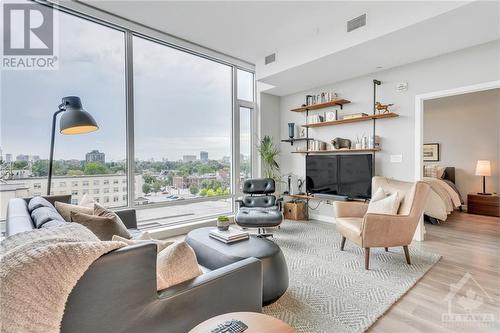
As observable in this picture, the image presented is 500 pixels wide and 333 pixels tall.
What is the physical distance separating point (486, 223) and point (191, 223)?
527 cm

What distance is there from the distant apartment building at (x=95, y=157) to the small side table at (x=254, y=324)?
10.1 feet

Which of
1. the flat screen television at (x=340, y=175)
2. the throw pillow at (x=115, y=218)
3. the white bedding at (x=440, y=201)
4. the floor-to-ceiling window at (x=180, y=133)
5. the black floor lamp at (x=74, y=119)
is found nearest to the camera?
the throw pillow at (x=115, y=218)

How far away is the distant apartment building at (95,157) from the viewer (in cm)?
332

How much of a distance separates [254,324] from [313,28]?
3.82 meters

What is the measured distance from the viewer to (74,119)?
2.48 meters

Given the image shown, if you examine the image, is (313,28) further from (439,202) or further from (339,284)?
(439,202)

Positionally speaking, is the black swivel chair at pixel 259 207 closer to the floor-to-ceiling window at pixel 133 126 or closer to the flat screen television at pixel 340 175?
the floor-to-ceiling window at pixel 133 126

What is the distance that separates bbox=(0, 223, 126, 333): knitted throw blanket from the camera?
0.81 m

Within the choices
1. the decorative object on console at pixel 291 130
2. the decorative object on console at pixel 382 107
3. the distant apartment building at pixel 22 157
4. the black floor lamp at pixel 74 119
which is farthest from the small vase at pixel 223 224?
the decorative object on console at pixel 291 130

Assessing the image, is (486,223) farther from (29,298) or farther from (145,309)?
(29,298)

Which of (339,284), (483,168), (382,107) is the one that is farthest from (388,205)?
(483,168)

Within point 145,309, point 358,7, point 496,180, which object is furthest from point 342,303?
point 496,180

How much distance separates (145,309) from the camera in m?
1.10

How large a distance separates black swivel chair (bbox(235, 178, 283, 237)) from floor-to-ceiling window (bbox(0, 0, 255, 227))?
73 cm
